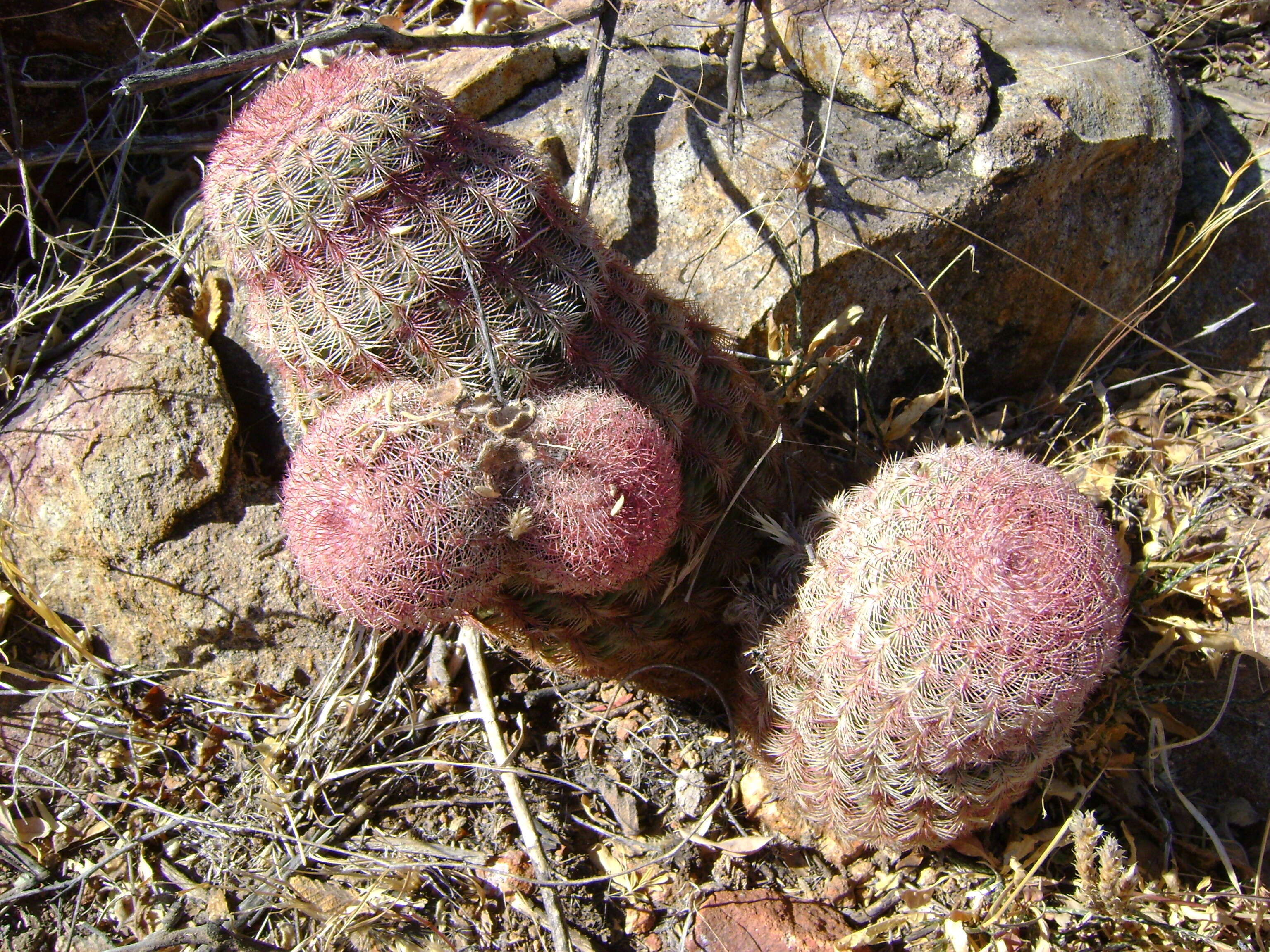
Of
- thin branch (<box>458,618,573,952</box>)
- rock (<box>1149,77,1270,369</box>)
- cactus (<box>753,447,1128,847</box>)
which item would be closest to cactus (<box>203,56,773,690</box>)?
cactus (<box>753,447,1128,847</box>)

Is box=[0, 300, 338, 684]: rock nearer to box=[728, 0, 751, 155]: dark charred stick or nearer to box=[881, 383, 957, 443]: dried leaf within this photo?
box=[728, 0, 751, 155]: dark charred stick

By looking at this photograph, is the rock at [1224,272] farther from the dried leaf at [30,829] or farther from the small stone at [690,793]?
the dried leaf at [30,829]

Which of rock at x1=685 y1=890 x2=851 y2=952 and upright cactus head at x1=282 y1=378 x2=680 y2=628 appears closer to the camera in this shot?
upright cactus head at x1=282 y1=378 x2=680 y2=628

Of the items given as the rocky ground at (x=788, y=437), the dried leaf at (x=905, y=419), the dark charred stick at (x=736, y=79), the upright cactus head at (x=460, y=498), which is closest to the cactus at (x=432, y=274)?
the upright cactus head at (x=460, y=498)

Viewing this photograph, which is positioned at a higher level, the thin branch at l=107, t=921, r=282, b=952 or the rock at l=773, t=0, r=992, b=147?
the rock at l=773, t=0, r=992, b=147

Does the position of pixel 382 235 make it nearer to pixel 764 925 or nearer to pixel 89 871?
pixel 764 925

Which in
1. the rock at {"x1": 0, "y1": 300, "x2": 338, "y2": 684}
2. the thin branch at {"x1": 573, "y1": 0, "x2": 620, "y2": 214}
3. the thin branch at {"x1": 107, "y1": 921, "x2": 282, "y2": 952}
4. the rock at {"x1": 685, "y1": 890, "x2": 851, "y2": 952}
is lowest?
the rock at {"x1": 685, "y1": 890, "x2": 851, "y2": 952}
